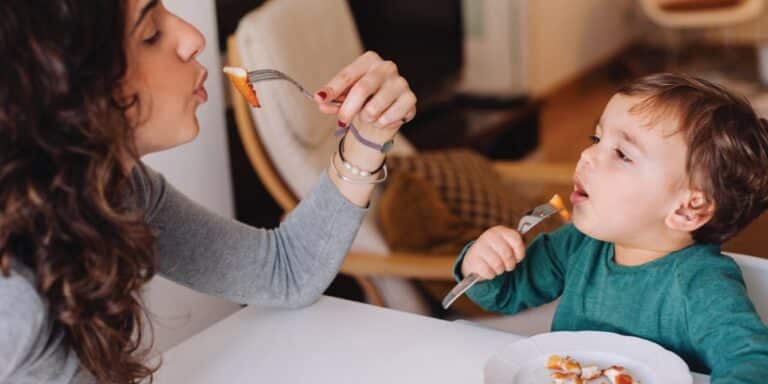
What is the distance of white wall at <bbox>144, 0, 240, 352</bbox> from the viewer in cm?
198

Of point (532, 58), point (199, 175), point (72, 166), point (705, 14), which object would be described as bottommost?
point (705, 14)

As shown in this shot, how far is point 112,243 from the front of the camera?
1018mm

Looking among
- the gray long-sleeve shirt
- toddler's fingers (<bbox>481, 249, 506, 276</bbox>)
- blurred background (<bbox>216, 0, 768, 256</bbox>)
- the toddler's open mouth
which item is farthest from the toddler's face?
blurred background (<bbox>216, 0, 768, 256</bbox>)

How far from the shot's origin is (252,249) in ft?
4.63

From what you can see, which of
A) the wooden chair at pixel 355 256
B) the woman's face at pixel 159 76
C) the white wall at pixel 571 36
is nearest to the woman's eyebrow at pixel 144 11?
the woman's face at pixel 159 76

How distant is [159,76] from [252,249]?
38cm

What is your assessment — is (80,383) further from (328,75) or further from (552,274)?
(328,75)

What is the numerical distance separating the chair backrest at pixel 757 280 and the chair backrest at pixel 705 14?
4.60 m

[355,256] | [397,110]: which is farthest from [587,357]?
[355,256]

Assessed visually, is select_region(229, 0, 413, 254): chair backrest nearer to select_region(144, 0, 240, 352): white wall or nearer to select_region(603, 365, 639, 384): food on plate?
select_region(144, 0, 240, 352): white wall

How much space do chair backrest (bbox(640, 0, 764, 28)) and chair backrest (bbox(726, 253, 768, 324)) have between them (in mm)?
4601

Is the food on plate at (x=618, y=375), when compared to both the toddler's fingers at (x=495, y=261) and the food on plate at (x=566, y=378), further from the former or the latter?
the toddler's fingers at (x=495, y=261)

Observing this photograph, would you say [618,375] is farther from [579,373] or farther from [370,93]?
[370,93]

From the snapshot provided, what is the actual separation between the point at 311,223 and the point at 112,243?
43 cm
